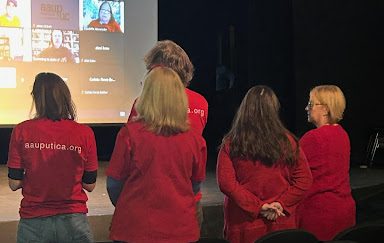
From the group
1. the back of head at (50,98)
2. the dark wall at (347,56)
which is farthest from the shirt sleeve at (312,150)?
the dark wall at (347,56)

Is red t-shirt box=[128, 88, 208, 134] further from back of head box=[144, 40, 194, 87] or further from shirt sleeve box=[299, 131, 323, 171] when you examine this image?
shirt sleeve box=[299, 131, 323, 171]

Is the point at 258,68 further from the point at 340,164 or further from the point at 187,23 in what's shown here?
the point at 340,164

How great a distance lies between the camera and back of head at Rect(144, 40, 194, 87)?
2.42m

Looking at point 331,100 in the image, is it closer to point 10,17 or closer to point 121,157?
point 121,157

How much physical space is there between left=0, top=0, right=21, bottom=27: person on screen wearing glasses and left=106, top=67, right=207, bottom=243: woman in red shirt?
3.45 metres

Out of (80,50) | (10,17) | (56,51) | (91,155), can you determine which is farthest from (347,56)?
(91,155)

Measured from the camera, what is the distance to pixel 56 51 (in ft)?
17.2

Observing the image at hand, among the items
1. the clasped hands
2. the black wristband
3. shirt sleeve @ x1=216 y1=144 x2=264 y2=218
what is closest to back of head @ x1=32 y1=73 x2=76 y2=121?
the black wristband

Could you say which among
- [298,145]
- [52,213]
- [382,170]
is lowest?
[382,170]

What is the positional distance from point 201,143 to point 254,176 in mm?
468

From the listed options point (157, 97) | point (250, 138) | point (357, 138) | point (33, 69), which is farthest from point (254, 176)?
point (357, 138)

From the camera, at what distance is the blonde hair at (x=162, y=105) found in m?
1.95

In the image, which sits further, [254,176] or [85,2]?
[85,2]

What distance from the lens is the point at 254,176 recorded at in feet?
7.95
